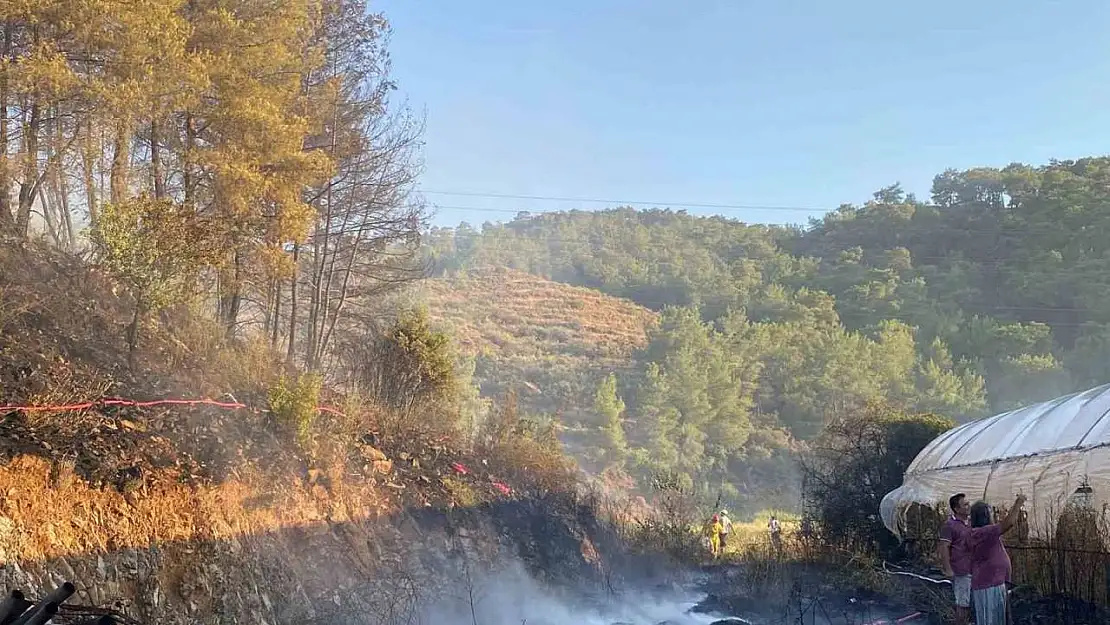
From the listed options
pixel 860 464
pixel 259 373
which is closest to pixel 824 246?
pixel 860 464

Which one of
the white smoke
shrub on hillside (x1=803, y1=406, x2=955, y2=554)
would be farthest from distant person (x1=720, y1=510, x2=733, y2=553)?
the white smoke

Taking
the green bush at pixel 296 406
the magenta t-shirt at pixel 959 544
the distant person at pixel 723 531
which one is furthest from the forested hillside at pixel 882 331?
the magenta t-shirt at pixel 959 544

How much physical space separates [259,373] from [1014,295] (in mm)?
58565

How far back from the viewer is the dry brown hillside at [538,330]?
59.8m

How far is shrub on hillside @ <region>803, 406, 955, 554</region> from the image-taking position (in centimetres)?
1870

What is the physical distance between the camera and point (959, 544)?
861cm

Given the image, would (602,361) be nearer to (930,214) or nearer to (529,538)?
(930,214)

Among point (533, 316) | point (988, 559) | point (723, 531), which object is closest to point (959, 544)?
point (988, 559)

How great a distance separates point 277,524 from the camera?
979 cm

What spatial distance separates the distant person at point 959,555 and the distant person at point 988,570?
0.54ft

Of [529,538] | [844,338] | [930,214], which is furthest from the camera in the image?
[930,214]

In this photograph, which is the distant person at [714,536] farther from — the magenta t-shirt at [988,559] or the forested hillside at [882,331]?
the forested hillside at [882,331]

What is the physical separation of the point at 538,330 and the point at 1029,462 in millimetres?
66549

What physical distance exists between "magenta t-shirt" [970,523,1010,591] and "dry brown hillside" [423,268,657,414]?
4508cm
